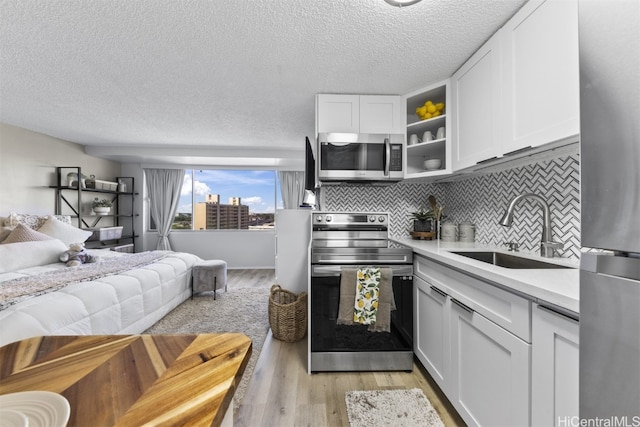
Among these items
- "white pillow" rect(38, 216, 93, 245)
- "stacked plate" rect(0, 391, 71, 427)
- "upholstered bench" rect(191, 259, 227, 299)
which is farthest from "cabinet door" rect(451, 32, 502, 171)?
"white pillow" rect(38, 216, 93, 245)

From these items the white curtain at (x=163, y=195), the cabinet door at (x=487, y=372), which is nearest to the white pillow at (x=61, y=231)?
the white curtain at (x=163, y=195)

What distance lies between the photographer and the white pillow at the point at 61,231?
3.38 metres

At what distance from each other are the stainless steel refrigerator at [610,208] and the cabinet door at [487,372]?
1.74ft

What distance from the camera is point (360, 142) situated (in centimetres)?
235

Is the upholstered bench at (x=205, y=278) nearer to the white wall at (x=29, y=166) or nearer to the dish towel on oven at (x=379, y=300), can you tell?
the dish towel on oven at (x=379, y=300)

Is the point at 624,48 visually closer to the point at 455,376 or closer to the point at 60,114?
the point at 455,376

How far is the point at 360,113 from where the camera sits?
7.95ft

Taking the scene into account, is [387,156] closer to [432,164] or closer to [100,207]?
[432,164]

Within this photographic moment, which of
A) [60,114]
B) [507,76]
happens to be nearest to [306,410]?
[507,76]

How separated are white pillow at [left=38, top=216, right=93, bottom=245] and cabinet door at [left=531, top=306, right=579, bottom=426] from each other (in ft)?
15.6

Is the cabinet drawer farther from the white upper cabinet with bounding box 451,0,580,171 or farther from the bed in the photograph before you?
the bed

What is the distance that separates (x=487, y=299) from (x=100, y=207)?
5685 millimetres

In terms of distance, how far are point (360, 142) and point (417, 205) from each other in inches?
37.9

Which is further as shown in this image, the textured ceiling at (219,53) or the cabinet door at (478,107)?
the cabinet door at (478,107)
